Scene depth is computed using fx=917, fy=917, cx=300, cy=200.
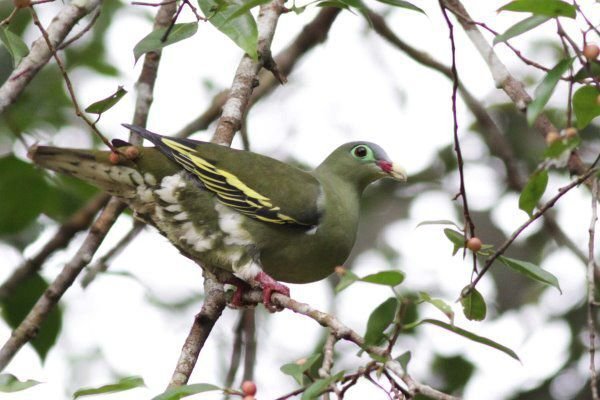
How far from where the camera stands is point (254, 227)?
427cm

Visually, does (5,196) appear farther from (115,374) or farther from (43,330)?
(115,374)

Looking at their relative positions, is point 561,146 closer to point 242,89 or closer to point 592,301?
Result: point 592,301

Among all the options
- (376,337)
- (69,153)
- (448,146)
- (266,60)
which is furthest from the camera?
(448,146)

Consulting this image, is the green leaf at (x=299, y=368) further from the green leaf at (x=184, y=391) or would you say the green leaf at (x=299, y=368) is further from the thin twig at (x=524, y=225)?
the thin twig at (x=524, y=225)

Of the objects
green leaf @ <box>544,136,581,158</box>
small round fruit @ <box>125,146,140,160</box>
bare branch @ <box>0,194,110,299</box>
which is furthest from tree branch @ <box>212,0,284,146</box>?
green leaf @ <box>544,136,581,158</box>

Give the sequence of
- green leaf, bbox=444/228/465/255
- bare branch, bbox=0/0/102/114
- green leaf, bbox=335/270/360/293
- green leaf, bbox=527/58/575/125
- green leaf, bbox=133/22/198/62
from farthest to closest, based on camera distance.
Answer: bare branch, bbox=0/0/102/114, green leaf, bbox=133/22/198/62, green leaf, bbox=444/228/465/255, green leaf, bbox=527/58/575/125, green leaf, bbox=335/270/360/293

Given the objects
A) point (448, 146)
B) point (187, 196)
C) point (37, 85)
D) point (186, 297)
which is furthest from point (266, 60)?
point (186, 297)

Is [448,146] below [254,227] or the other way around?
the other way around

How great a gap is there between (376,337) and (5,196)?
8.66 feet

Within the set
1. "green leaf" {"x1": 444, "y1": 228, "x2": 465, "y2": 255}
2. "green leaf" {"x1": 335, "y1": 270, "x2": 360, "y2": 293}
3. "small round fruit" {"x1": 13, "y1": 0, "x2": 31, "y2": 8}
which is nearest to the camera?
"green leaf" {"x1": 335, "y1": 270, "x2": 360, "y2": 293}

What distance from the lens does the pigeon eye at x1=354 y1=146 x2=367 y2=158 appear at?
496 cm

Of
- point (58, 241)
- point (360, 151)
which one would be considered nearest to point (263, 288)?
point (360, 151)

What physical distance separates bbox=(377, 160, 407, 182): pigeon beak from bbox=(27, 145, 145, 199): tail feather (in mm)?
1338

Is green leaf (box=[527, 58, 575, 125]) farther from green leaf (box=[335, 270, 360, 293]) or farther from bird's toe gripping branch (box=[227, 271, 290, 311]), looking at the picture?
bird's toe gripping branch (box=[227, 271, 290, 311])
